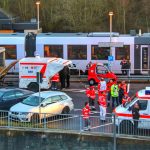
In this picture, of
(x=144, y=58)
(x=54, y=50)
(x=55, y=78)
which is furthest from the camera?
(x=54, y=50)

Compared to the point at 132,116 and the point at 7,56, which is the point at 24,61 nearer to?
the point at 7,56

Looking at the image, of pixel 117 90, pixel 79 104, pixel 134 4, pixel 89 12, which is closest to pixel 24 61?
pixel 79 104

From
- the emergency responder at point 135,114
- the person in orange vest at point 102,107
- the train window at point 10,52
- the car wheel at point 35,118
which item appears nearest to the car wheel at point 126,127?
the emergency responder at point 135,114

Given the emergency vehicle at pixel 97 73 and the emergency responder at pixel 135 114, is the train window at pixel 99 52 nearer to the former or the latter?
the emergency vehicle at pixel 97 73

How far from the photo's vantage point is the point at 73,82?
41344 mm

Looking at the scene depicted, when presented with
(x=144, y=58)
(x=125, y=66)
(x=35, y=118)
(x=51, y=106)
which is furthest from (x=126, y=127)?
(x=144, y=58)

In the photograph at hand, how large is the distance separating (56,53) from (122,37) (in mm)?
4911

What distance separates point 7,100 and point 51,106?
2712 mm

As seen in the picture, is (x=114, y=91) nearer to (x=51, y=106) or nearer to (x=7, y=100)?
(x=51, y=106)

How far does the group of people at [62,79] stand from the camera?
121 ft

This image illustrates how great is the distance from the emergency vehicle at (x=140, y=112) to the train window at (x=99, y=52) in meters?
18.0

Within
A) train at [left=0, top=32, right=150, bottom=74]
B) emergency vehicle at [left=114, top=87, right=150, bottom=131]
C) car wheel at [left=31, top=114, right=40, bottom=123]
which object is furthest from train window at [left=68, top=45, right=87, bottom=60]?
emergency vehicle at [left=114, top=87, right=150, bottom=131]

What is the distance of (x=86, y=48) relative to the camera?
4412cm

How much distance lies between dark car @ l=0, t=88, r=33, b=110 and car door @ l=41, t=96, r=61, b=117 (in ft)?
7.46
